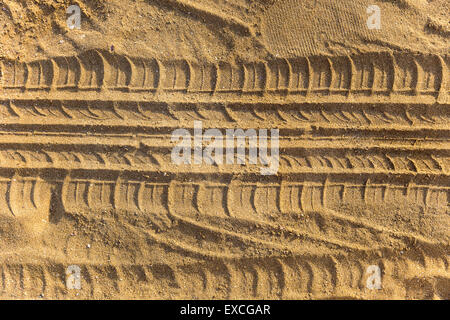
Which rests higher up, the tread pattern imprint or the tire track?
the tire track

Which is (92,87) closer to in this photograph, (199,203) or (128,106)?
(128,106)

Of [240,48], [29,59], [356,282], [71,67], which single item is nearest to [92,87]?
[71,67]

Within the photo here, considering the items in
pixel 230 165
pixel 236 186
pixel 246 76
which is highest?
pixel 246 76

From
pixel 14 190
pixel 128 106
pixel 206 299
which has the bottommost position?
pixel 206 299

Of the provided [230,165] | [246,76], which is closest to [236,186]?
[230,165]

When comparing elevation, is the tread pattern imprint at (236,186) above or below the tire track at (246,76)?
below

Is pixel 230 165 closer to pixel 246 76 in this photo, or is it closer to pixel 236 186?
pixel 236 186

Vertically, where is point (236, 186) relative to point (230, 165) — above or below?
below

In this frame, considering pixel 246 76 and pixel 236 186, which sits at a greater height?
pixel 246 76
